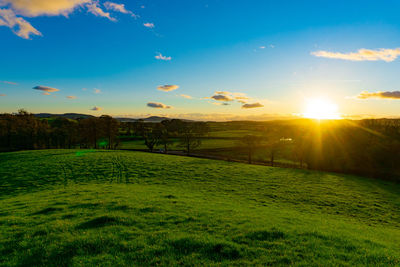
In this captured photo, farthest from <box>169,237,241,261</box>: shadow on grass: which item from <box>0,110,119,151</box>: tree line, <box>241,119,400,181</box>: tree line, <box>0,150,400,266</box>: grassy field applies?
<box>0,110,119,151</box>: tree line

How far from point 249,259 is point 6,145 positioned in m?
116

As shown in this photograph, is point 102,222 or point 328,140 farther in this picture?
point 328,140

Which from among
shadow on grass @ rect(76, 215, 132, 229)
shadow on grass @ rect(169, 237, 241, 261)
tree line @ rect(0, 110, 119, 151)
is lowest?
shadow on grass @ rect(76, 215, 132, 229)

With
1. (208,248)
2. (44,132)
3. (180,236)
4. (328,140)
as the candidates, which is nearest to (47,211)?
(180,236)

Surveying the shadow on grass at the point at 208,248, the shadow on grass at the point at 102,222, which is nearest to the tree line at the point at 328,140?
the shadow on grass at the point at 208,248

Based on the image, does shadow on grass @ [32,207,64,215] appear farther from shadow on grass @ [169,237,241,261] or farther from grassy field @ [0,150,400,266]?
shadow on grass @ [169,237,241,261]

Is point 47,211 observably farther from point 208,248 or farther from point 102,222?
point 208,248

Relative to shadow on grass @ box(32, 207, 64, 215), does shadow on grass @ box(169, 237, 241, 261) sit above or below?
→ above

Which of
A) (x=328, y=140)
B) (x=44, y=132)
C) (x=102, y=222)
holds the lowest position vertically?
(x=102, y=222)

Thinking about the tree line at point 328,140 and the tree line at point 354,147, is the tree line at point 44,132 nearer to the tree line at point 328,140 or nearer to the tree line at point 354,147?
the tree line at point 328,140

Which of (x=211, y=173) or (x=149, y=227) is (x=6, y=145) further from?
(x=149, y=227)

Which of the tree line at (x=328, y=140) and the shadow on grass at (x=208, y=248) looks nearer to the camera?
the shadow on grass at (x=208, y=248)

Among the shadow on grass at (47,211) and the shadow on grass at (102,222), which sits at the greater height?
the shadow on grass at (102,222)

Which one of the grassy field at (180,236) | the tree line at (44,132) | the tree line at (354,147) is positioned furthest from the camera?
the tree line at (44,132)
